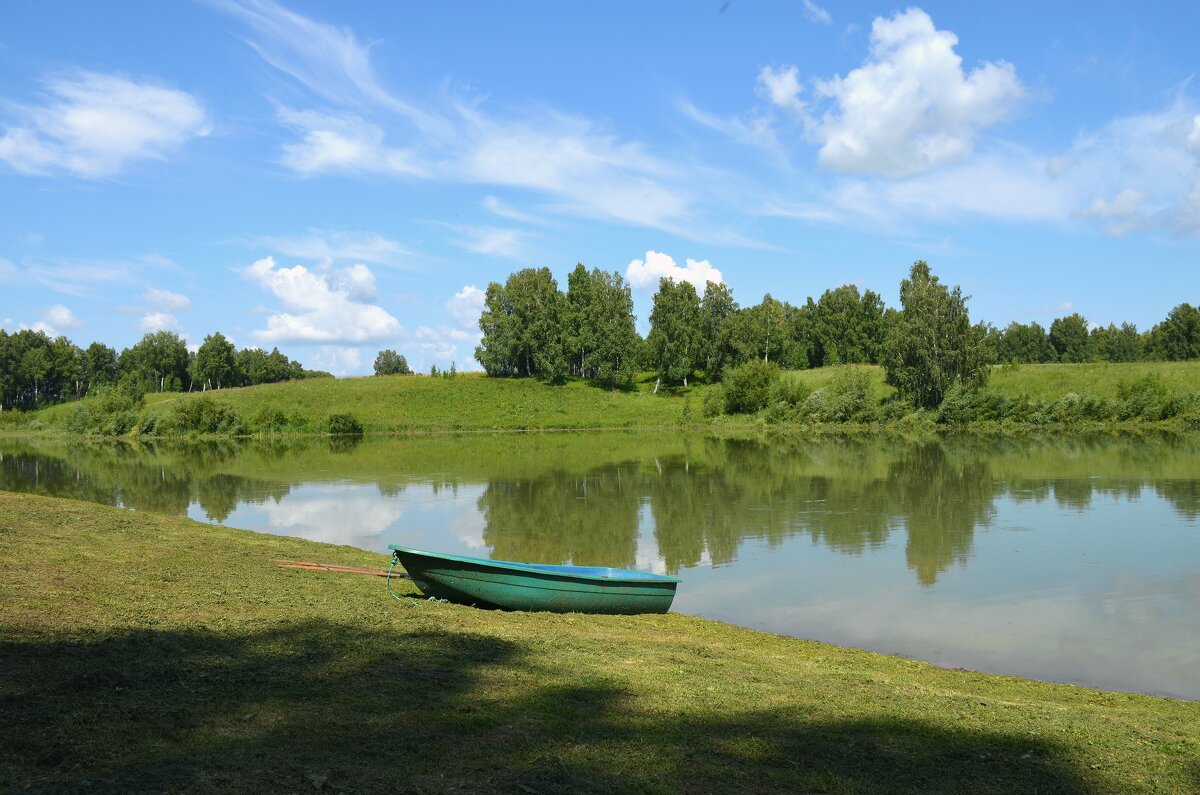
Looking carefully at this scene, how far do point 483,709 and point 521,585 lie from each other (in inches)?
213

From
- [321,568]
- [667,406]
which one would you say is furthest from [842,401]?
[321,568]

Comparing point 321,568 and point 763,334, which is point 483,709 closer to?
point 321,568

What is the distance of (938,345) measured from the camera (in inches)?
2862

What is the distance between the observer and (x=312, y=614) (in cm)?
1095

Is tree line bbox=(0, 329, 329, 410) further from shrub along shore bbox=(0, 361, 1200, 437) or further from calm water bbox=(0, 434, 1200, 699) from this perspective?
calm water bbox=(0, 434, 1200, 699)

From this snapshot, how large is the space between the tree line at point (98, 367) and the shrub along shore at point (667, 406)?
2360 cm

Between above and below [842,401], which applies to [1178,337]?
above

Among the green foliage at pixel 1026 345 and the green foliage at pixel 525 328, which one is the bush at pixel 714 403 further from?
the green foliage at pixel 1026 345

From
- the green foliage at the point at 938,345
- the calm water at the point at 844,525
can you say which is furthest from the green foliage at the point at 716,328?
the calm water at the point at 844,525

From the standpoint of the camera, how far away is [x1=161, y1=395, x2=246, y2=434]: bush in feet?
278

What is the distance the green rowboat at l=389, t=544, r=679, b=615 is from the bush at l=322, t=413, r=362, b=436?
73673mm

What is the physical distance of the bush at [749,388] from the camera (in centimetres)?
8431

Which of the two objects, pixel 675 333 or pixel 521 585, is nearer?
pixel 521 585

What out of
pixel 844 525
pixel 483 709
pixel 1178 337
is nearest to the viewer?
pixel 483 709
